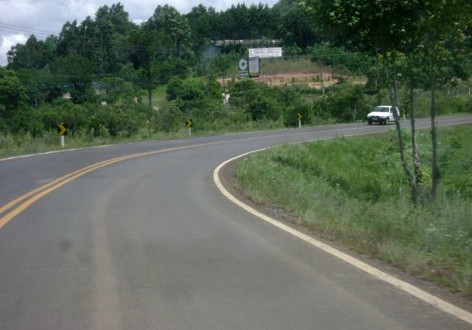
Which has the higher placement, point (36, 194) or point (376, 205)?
point (36, 194)

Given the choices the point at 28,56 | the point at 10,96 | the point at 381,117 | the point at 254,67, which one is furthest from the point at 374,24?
the point at 28,56

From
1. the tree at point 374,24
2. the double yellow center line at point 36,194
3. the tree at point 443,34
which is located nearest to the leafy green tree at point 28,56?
the double yellow center line at point 36,194

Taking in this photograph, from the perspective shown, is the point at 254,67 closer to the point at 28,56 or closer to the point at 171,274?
the point at 28,56

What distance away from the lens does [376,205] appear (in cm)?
1347

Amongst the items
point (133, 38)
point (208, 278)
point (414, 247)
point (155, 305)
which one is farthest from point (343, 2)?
point (133, 38)

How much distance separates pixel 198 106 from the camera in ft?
204

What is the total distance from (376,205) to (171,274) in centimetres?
667

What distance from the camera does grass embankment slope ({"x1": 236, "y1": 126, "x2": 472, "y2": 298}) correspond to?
8312mm

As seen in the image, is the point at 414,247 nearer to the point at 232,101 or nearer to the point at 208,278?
the point at 208,278

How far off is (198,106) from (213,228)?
51.4 metres

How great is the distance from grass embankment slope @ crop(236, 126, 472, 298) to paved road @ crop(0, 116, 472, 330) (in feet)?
2.69

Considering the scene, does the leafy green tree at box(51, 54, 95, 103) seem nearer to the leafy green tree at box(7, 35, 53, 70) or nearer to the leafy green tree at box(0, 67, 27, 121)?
the leafy green tree at box(0, 67, 27, 121)

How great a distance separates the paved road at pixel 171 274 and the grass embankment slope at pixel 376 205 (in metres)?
0.82

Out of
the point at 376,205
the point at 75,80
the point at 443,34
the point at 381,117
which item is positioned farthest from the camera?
the point at 75,80
